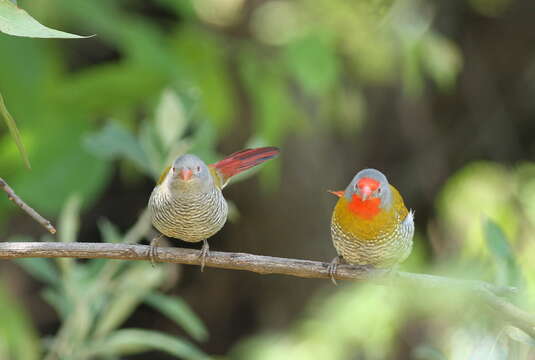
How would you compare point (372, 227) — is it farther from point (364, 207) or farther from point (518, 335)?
point (518, 335)

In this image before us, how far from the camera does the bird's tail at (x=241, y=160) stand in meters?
2.19

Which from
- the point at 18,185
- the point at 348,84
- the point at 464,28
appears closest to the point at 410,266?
the point at 348,84

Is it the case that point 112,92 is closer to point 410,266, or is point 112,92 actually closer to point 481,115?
point 410,266

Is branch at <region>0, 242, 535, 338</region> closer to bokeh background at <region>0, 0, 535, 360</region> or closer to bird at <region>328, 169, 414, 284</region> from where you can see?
bird at <region>328, 169, 414, 284</region>

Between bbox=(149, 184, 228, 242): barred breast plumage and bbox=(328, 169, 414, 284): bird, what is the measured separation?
1.31ft

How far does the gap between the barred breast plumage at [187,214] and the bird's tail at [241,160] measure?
0.45 ft

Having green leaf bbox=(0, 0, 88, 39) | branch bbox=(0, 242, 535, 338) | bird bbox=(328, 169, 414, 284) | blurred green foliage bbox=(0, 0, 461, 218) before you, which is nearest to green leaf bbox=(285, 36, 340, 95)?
blurred green foliage bbox=(0, 0, 461, 218)

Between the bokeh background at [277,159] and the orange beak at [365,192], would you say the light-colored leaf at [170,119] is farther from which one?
the orange beak at [365,192]

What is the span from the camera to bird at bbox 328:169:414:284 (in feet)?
7.06

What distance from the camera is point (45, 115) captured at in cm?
422

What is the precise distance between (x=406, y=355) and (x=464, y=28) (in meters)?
2.96

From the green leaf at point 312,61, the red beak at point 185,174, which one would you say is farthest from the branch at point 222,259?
the green leaf at point 312,61

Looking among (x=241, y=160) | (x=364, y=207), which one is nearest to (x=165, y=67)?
(x=241, y=160)

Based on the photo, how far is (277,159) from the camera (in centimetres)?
521
